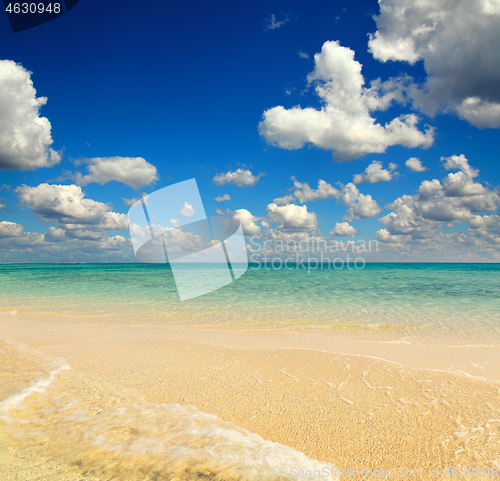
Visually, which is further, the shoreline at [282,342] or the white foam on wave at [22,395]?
the shoreline at [282,342]

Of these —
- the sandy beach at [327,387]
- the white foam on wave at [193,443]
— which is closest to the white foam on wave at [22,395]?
the sandy beach at [327,387]

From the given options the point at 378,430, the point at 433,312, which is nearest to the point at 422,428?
the point at 378,430

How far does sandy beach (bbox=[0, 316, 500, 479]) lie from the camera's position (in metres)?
Answer: 2.81

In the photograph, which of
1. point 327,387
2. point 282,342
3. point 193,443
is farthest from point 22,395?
point 282,342

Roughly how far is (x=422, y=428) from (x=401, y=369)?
1.99m

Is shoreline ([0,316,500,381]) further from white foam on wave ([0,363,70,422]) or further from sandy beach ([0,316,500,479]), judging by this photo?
white foam on wave ([0,363,70,422])

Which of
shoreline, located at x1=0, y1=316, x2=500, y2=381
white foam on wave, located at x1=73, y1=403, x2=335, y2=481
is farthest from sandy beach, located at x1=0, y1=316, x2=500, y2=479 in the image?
white foam on wave, located at x1=73, y1=403, x2=335, y2=481

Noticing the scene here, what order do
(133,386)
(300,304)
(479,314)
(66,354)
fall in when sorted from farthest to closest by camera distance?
(300,304) → (479,314) → (66,354) → (133,386)

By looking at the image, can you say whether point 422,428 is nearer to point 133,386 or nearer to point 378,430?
point 378,430

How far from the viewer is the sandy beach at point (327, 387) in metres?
2.81

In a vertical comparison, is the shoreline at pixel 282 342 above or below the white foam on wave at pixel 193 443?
below

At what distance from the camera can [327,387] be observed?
416cm

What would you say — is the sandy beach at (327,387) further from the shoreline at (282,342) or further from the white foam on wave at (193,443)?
the white foam on wave at (193,443)

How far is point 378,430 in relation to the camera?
3055 mm
